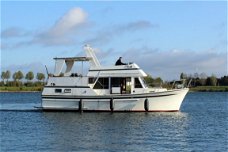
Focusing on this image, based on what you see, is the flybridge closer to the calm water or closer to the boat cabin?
the boat cabin

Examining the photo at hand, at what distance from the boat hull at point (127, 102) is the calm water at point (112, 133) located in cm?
119

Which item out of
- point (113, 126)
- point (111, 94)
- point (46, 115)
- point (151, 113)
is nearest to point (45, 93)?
point (46, 115)

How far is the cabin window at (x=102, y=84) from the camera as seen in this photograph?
46.7m

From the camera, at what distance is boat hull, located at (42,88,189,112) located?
44.7 m

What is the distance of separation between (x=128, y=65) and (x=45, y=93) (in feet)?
A: 27.5

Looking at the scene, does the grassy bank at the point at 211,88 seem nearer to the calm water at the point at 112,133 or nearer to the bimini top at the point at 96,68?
the bimini top at the point at 96,68

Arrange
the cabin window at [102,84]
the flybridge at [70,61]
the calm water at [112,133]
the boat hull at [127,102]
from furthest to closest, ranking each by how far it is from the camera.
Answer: the flybridge at [70,61], the cabin window at [102,84], the boat hull at [127,102], the calm water at [112,133]

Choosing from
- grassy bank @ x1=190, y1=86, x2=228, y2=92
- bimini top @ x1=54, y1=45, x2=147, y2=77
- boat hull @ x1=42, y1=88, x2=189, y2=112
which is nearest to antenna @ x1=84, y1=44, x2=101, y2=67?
bimini top @ x1=54, y1=45, x2=147, y2=77

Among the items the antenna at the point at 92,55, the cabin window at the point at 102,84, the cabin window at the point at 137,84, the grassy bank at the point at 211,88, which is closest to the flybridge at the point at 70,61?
the antenna at the point at 92,55

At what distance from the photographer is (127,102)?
45312 millimetres

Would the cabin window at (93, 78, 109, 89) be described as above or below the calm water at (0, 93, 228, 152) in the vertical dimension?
above

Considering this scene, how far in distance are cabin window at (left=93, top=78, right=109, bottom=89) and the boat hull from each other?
1.25m

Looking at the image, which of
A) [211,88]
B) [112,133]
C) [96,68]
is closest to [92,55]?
[96,68]

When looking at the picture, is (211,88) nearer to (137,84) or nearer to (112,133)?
(137,84)
